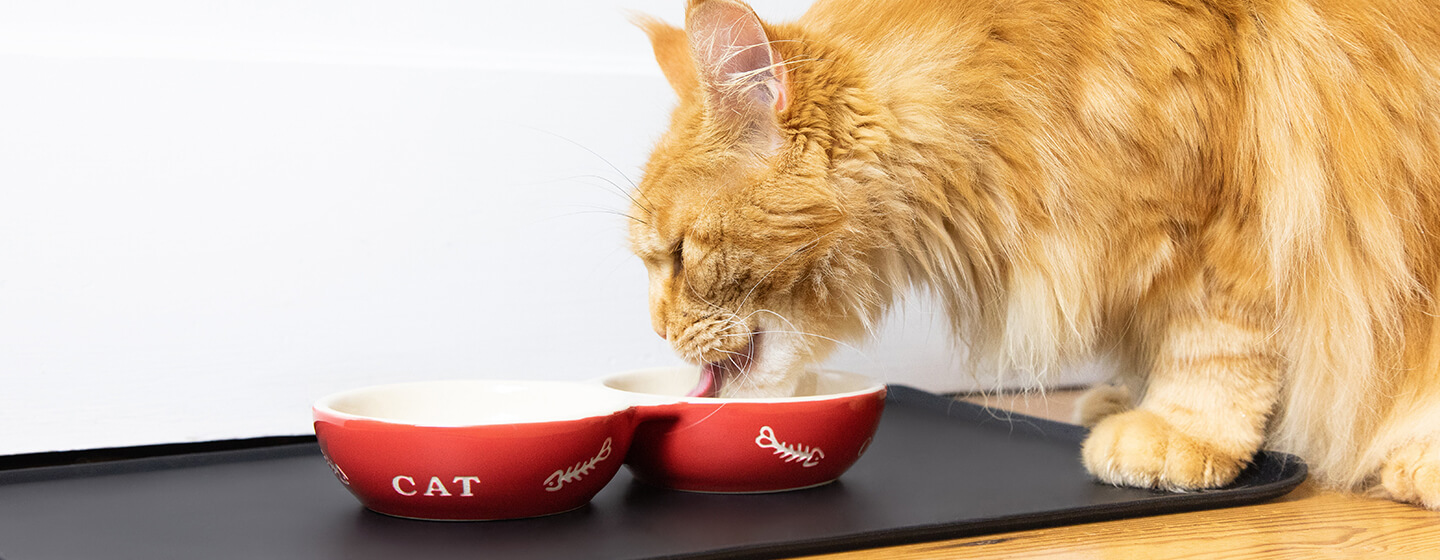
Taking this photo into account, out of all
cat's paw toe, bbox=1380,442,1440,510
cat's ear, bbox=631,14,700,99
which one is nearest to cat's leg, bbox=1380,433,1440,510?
cat's paw toe, bbox=1380,442,1440,510

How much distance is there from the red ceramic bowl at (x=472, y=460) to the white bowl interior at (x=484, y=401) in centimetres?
6

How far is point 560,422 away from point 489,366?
0.73 meters

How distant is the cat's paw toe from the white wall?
3.02 ft

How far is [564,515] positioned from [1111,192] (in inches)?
25.4

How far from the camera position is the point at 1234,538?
96 cm

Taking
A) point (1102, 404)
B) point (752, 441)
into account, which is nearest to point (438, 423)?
point (752, 441)

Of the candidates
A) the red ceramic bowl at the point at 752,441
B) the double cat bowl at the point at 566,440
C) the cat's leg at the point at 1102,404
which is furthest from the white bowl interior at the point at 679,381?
the cat's leg at the point at 1102,404

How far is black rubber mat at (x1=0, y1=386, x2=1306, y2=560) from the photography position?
0.88m

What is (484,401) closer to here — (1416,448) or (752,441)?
(752,441)

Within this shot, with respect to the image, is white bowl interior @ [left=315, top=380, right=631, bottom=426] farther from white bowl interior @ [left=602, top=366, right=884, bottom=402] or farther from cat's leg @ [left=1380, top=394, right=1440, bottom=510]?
cat's leg @ [left=1380, top=394, right=1440, bottom=510]

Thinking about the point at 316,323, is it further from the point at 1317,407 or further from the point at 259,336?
the point at 1317,407

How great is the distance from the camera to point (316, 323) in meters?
1.49

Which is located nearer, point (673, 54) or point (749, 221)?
point (749, 221)

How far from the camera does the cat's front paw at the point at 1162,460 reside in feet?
3.59
